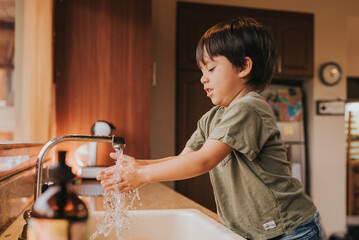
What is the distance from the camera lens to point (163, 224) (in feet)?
3.34

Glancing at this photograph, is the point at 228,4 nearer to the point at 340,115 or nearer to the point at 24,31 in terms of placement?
the point at 340,115

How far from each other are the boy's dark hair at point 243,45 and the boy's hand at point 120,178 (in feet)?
1.32

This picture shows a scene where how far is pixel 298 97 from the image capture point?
323cm

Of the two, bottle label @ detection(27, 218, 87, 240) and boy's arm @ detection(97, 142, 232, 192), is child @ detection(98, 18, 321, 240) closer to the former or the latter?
boy's arm @ detection(97, 142, 232, 192)

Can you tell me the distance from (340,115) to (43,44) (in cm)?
283

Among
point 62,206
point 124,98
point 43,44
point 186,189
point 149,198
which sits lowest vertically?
point 186,189

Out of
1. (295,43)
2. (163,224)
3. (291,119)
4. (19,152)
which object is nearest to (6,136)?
(19,152)

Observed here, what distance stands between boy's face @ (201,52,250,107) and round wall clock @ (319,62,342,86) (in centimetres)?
271

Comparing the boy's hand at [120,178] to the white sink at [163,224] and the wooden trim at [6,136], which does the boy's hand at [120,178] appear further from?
the wooden trim at [6,136]

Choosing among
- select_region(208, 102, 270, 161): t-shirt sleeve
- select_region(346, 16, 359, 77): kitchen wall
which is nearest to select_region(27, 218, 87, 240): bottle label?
select_region(208, 102, 270, 161): t-shirt sleeve

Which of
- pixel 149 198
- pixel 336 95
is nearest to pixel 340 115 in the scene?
pixel 336 95

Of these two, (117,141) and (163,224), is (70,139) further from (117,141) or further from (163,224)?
(163,224)

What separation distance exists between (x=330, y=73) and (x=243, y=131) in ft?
9.66

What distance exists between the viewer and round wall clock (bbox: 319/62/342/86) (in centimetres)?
330
